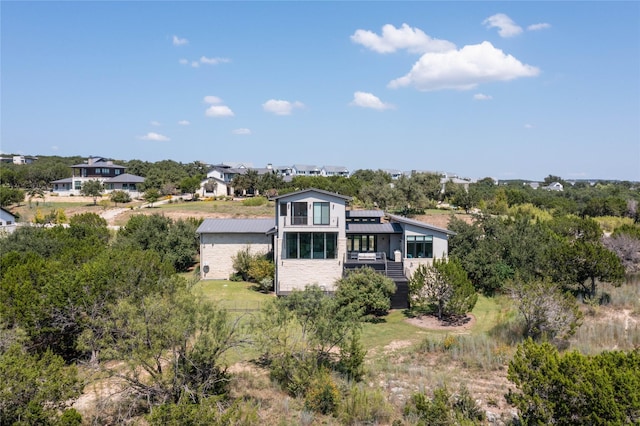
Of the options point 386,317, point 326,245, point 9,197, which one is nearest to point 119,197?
point 9,197

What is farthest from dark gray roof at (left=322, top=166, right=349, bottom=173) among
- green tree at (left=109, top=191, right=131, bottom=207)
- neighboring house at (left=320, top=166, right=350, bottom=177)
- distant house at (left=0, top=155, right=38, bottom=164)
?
distant house at (left=0, top=155, right=38, bottom=164)

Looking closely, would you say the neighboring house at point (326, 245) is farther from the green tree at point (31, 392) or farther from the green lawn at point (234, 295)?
the green tree at point (31, 392)

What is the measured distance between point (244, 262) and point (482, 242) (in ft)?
61.2

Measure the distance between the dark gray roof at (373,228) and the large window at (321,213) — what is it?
2.72 metres

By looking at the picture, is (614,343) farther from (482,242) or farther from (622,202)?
(622,202)

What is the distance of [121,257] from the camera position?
70.5ft

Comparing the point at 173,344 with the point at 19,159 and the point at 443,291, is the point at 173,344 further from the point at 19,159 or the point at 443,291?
the point at 19,159

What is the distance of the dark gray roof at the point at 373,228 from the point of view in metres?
32.2

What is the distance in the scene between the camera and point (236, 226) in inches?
1371

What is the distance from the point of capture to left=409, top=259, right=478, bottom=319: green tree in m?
24.5

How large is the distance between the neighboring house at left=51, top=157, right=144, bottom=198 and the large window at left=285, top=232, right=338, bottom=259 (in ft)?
203

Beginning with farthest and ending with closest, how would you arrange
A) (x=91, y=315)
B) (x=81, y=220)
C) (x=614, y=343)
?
(x=81, y=220), (x=614, y=343), (x=91, y=315)

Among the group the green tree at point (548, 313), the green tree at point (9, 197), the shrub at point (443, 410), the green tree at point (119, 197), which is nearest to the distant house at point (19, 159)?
the green tree at point (9, 197)

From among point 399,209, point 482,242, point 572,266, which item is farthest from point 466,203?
point 572,266
